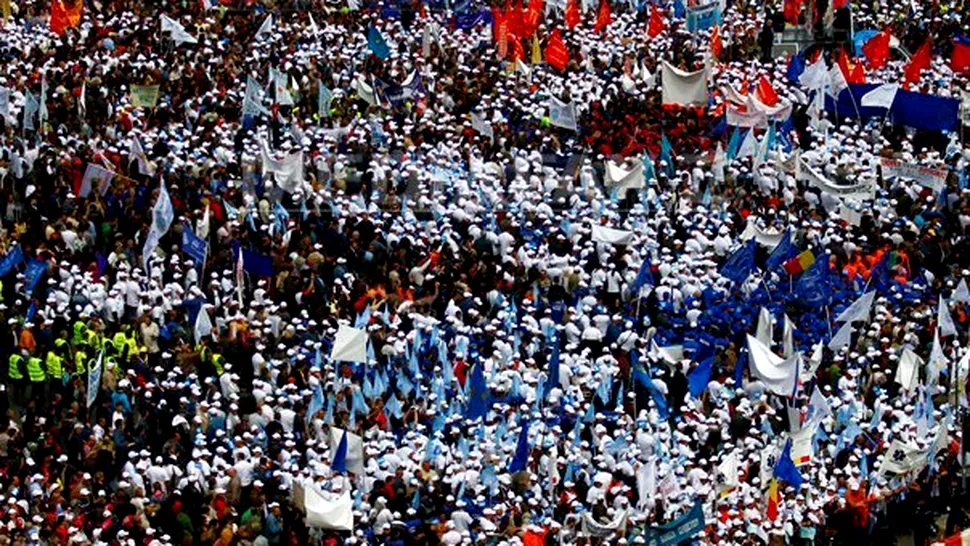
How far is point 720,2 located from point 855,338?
1238cm

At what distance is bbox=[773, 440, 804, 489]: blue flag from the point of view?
1770 inches

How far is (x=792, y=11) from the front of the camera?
60625 mm

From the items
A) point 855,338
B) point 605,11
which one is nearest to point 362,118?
point 605,11

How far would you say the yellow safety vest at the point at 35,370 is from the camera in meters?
47.9

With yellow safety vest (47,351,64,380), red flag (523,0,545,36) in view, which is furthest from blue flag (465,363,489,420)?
red flag (523,0,545,36)

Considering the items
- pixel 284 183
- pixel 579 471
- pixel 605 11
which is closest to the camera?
pixel 579 471

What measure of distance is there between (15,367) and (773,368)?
36.1 ft

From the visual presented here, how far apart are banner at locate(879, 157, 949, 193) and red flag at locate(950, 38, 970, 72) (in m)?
4.14

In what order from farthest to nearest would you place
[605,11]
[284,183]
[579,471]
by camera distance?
[605,11] < [284,183] < [579,471]

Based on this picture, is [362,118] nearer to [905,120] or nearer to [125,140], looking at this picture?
[125,140]

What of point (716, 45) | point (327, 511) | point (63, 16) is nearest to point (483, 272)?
point (327, 511)

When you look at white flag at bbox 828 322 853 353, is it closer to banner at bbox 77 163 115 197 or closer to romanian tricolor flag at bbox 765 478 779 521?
romanian tricolor flag at bbox 765 478 779 521

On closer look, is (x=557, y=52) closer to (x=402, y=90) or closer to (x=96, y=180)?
(x=402, y=90)

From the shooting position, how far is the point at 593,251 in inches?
2025
